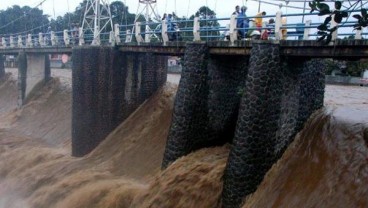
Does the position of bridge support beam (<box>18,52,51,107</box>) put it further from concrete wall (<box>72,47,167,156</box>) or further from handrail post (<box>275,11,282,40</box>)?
handrail post (<box>275,11,282,40</box>)

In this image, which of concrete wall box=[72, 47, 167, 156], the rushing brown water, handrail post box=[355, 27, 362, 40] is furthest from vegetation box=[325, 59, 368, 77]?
handrail post box=[355, 27, 362, 40]

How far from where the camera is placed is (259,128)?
9.34 m

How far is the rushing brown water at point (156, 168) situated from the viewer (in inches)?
311

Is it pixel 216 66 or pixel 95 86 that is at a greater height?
pixel 216 66

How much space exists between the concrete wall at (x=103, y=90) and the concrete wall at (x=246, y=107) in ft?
15.9

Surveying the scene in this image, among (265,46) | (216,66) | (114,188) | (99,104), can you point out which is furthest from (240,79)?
(99,104)

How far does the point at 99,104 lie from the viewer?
1588 centimetres

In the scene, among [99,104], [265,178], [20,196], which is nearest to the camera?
[265,178]

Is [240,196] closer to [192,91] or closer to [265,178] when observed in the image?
[265,178]

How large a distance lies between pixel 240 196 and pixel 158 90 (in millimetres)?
7920

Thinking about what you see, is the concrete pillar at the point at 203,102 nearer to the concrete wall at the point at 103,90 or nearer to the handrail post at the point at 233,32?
the handrail post at the point at 233,32

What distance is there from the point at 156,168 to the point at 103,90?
4.60 metres

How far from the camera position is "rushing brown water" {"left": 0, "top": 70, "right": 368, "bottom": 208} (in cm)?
789

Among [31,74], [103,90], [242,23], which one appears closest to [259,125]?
[242,23]
